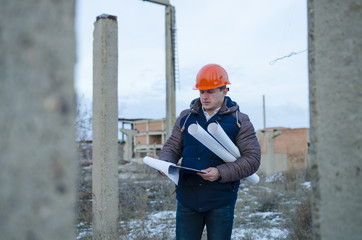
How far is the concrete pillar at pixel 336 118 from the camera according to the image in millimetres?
1496

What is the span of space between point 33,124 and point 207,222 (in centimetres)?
224

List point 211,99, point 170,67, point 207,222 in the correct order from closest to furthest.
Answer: point 207,222
point 211,99
point 170,67

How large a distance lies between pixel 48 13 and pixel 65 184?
0.43 meters

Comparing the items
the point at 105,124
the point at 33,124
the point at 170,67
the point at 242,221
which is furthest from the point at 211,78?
the point at 170,67

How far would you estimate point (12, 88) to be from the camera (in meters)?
0.83

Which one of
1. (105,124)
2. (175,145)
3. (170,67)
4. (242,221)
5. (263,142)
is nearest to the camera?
(175,145)

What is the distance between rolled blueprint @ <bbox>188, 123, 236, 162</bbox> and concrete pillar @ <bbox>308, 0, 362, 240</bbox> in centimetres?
105

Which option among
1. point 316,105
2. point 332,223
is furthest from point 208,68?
point 332,223

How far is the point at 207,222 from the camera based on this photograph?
2.83 metres

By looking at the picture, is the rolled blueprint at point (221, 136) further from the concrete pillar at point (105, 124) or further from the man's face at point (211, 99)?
the concrete pillar at point (105, 124)

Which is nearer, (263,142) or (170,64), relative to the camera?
(170,64)

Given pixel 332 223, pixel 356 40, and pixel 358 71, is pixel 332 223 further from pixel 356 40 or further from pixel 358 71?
pixel 356 40

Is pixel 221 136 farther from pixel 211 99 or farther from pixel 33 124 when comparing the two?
pixel 33 124

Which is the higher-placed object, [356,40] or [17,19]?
[356,40]
